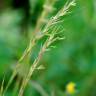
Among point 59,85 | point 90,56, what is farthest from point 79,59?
point 59,85

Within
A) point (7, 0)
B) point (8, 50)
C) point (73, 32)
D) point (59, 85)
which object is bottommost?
point (59, 85)

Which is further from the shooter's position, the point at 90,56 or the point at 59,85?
the point at 90,56

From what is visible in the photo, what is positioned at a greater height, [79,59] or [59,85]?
[79,59]

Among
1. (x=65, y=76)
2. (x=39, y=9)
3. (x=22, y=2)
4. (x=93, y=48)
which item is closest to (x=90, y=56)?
(x=93, y=48)

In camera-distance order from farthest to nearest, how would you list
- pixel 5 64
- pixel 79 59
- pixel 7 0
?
1. pixel 7 0
2. pixel 79 59
3. pixel 5 64

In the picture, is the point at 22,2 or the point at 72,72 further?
the point at 22,2

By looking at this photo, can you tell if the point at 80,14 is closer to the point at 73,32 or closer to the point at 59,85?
the point at 73,32

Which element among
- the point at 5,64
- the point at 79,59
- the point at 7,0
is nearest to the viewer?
the point at 5,64

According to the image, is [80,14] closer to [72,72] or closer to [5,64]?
[72,72]
